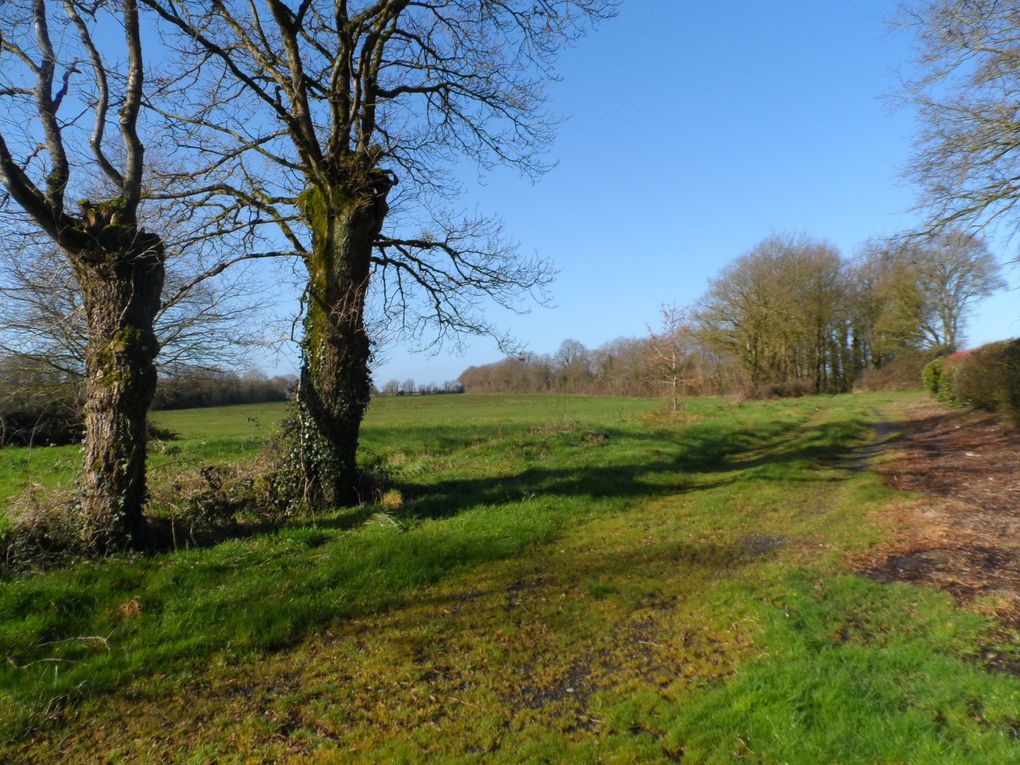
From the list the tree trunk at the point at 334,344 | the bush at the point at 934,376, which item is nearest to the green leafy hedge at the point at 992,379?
the bush at the point at 934,376

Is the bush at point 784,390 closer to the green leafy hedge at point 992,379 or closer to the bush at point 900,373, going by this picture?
the bush at point 900,373

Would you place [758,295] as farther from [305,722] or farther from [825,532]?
[305,722]

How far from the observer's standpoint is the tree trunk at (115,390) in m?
6.68

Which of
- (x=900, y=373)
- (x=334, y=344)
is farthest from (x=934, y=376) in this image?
(x=334, y=344)

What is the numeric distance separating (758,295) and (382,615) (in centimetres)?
4378

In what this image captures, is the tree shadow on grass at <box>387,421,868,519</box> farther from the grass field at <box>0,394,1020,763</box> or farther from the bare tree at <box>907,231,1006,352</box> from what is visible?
the bare tree at <box>907,231,1006,352</box>

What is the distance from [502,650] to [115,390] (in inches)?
201

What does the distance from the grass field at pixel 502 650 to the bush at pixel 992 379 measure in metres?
8.77

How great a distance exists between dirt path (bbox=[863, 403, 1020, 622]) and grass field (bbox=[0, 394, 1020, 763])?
415 millimetres

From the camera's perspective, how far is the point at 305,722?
3.91 metres

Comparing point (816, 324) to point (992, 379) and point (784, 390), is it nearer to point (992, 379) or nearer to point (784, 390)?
point (784, 390)

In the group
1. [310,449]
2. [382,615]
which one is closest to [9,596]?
[382,615]

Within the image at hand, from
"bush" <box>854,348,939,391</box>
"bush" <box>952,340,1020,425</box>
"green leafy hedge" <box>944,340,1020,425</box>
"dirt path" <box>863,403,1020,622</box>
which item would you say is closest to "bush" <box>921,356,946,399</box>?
"bush" <box>952,340,1020,425</box>

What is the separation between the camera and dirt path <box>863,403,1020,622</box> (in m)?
5.90
